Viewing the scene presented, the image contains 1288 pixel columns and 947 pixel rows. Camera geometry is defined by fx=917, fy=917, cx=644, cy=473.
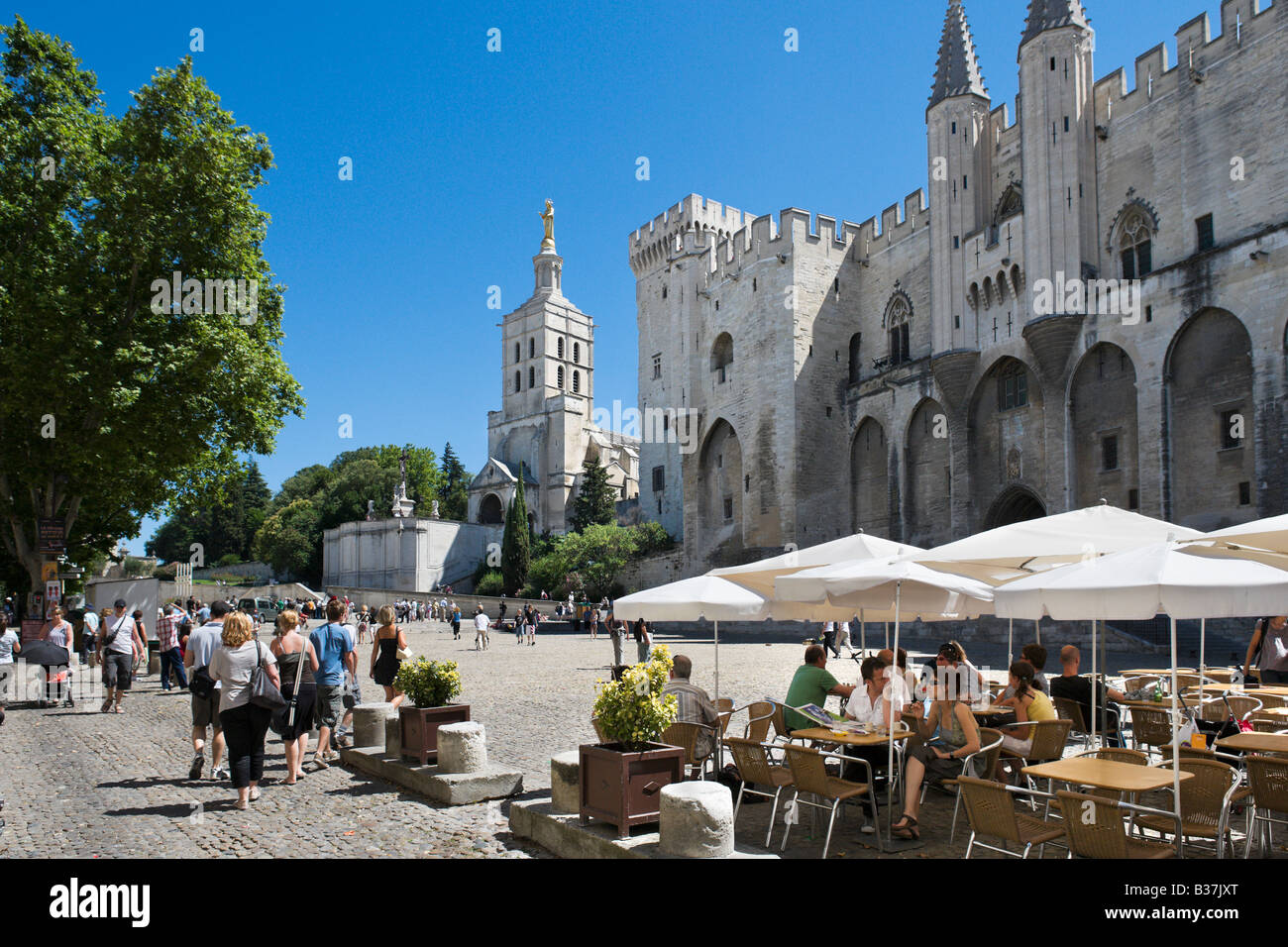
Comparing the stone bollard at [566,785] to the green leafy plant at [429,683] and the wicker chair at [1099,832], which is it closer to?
the green leafy plant at [429,683]

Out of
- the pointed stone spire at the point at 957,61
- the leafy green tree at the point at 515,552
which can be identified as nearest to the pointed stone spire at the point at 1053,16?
the pointed stone spire at the point at 957,61

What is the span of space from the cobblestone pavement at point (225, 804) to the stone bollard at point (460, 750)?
1.29 feet

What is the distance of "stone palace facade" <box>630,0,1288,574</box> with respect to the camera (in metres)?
24.6

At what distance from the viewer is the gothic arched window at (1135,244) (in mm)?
27531

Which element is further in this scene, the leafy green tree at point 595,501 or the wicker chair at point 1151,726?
the leafy green tree at point 595,501

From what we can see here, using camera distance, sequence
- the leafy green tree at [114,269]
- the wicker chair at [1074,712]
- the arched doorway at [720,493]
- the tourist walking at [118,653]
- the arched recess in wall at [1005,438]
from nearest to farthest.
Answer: the wicker chair at [1074,712] → the tourist walking at [118,653] → the leafy green tree at [114,269] → the arched recess in wall at [1005,438] → the arched doorway at [720,493]

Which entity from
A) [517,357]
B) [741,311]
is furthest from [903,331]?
[517,357]

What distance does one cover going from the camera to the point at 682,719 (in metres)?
7.57

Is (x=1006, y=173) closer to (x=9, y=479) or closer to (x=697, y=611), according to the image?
(x=697, y=611)

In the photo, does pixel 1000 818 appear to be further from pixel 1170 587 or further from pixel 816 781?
pixel 1170 587

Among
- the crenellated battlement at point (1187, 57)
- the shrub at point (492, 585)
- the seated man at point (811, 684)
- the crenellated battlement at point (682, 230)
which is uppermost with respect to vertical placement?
the crenellated battlement at point (682, 230)

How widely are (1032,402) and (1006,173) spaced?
8.80 metres

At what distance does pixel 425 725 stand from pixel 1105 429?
25603mm

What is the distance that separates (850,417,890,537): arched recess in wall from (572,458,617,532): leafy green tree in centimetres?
2516
